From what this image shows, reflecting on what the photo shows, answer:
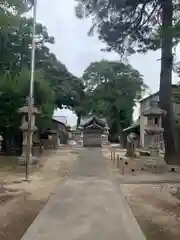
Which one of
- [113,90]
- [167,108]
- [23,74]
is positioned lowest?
[167,108]

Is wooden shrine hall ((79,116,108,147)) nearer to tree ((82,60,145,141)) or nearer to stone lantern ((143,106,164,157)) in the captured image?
tree ((82,60,145,141))

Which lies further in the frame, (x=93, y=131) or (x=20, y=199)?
(x=93, y=131)

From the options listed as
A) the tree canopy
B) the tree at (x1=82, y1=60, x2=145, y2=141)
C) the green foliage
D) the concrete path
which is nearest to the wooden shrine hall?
the tree canopy

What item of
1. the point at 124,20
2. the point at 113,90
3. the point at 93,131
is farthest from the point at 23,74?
the point at 113,90

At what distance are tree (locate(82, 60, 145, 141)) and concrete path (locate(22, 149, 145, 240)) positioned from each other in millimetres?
44417

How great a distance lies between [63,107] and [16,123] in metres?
21.0

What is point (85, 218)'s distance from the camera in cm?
634

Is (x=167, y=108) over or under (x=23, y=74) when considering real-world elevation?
under

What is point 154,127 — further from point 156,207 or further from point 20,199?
point 20,199

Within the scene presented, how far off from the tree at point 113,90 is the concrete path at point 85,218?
44417 mm

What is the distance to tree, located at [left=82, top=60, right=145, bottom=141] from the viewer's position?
53438 mm

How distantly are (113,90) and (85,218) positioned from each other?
159 feet

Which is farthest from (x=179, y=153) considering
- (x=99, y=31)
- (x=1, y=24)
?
(x=1, y=24)

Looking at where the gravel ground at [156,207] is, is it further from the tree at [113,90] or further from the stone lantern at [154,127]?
the tree at [113,90]
